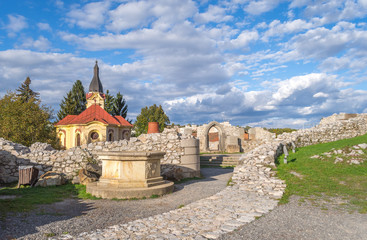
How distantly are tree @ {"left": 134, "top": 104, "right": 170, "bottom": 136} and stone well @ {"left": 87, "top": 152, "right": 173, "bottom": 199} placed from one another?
3647cm

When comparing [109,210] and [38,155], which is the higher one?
[38,155]

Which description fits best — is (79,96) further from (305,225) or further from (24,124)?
(305,225)

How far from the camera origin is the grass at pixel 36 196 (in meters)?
6.80

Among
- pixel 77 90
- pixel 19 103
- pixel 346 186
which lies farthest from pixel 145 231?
pixel 77 90

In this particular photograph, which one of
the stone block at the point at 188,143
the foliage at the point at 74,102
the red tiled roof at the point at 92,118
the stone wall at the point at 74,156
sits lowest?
the stone wall at the point at 74,156

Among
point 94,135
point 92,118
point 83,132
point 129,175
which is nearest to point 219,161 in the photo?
point 129,175

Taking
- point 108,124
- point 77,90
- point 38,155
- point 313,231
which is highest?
point 77,90

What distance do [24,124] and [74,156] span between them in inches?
431

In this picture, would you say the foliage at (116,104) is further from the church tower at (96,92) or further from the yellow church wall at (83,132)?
the yellow church wall at (83,132)

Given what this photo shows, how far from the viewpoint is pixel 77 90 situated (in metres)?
56.6

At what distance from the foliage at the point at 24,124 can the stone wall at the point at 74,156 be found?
790cm

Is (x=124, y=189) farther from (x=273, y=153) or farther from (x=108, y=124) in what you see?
(x=108, y=124)

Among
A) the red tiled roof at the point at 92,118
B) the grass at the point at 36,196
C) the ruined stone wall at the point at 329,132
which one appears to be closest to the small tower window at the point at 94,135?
the red tiled roof at the point at 92,118

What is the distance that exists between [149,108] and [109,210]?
41543 mm
